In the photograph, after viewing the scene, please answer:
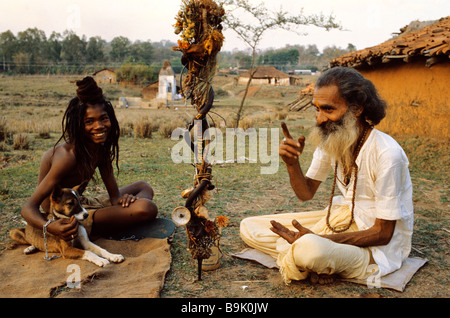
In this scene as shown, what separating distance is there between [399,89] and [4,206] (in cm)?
884

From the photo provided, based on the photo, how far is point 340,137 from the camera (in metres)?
2.98

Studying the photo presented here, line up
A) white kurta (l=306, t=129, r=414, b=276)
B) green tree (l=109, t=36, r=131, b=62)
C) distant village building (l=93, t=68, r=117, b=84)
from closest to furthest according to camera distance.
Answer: white kurta (l=306, t=129, r=414, b=276), distant village building (l=93, t=68, r=117, b=84), green tree (l=109, t=36, r=131, b=62)

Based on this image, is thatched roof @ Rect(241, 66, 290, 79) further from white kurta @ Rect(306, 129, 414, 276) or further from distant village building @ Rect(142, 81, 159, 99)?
white kurta @ Rect(306, 129, 414, 276)

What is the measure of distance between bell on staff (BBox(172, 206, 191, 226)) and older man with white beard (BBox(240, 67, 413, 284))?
0.84 meters

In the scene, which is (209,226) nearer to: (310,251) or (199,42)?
(310,251)

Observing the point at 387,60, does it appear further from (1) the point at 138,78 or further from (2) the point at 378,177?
(1) the point at 138,78

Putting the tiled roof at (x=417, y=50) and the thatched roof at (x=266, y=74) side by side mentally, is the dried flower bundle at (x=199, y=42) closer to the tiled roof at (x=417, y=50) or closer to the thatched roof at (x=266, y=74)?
the tiled roof at (x=417, y=50)

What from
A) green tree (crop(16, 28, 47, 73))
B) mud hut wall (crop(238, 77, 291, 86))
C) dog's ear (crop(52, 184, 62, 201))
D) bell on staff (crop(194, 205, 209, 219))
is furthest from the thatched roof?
bell on staff (crop(194, 205, 209, 219))

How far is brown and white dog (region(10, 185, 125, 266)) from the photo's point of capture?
3143mm

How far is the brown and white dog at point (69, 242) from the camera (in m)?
3.14

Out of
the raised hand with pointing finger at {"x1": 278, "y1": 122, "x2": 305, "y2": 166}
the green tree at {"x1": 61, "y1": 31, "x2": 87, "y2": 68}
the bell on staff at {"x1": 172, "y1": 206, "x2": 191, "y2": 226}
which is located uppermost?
the green tree at {"x1": 61, "y1": 31, "x2": 87, "y2": 68}

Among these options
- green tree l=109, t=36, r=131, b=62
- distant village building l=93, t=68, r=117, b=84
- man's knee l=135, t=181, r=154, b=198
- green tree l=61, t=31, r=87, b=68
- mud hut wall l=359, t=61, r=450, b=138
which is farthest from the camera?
green tree l=109, t=36, r=131, b=62

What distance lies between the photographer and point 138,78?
162ft

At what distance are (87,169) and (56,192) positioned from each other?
1.40 feet
